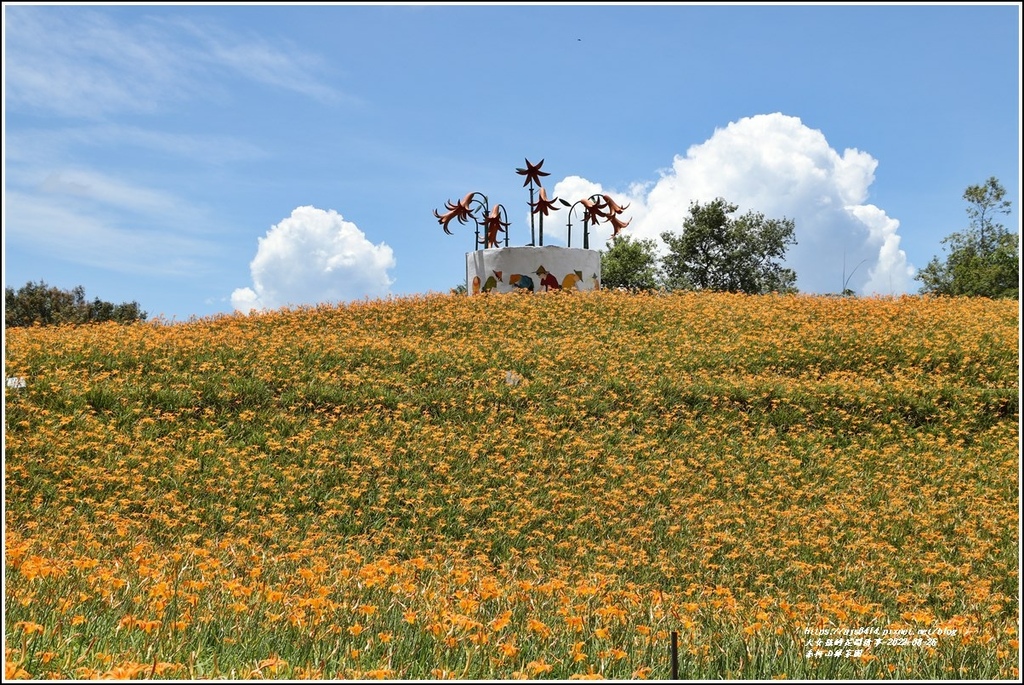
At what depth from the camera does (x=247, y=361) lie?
52.5 ft

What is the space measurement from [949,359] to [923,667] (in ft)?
49.4

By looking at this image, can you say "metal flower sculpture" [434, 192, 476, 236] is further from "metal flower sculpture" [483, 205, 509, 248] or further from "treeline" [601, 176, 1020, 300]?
"treeline" [601, 176, 1020, 300]

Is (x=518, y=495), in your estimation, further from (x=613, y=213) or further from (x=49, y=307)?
(x=49, y=307)

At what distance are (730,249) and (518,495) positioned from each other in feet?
117

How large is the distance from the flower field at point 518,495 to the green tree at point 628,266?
84.0 ft

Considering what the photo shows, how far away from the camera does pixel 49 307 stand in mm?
40906

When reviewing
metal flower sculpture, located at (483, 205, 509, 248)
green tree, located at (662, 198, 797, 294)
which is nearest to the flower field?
metal flower sculpture, located at (483, 205, 509, 248)

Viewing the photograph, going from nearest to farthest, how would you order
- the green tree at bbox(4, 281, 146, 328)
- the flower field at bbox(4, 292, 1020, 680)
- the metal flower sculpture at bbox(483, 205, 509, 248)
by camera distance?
the flower field at bbox(4, 292, 1020, 680) < the metal flower sculpture at bbox(483, 205, 509, 248) < the green tree at bbox(4, 281, 146, 328)

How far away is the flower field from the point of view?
3941mm

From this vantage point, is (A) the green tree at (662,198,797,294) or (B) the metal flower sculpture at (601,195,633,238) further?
(A) the green tree at (662,198,797,294)

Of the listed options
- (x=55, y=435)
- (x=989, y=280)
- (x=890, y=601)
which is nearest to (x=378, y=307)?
(x=55, y=435)

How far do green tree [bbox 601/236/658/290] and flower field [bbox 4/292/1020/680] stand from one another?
1008 inches

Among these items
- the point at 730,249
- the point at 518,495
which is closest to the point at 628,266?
the point at 730,249

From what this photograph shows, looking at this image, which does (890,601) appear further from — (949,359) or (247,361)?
(247,361)
